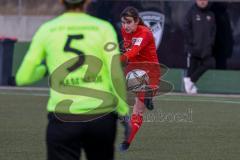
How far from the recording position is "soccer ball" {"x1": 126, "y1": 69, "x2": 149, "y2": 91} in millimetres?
12352

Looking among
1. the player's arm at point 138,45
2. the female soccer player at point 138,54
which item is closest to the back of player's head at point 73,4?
the female soccer player at point 138,54

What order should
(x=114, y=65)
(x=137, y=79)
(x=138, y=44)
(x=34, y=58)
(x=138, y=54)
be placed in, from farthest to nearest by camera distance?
(x=137, y=79) → (x=138, y=54) → (x=138, y=44) → (x=114, y=65) → (x=34, y=58)

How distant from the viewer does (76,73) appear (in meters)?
6.41

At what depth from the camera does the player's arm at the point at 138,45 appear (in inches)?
463

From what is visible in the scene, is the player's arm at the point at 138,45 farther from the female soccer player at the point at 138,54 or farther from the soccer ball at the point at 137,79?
the soccer ball at the point at 137,79

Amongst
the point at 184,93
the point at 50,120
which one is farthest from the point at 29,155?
the point at 184,93

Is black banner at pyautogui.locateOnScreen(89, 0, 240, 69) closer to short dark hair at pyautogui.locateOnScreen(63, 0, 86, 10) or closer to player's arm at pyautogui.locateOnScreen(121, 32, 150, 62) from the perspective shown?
player's arm at pyautogui.locateOnScreen(121, 32, 150, 62)

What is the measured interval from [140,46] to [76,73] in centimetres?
551

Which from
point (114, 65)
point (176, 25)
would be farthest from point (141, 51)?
point (176, 25)

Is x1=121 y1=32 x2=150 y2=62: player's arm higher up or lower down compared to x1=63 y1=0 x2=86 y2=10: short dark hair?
lower down

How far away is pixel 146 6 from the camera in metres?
20.5

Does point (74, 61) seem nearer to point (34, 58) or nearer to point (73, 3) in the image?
point (34, 58)

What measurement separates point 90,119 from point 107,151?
29 cm

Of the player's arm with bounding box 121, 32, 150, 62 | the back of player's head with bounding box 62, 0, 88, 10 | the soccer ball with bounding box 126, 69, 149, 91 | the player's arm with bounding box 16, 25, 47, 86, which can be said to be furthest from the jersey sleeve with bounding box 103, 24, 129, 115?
the soccer ball with bounding box 126, 69, 149, 91
